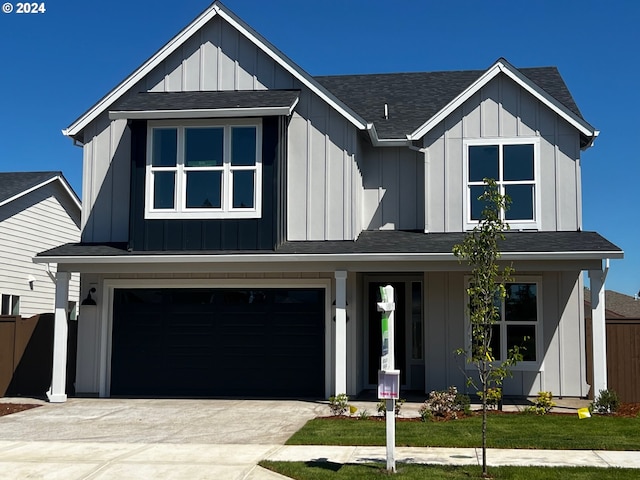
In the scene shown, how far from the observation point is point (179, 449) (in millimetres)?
10320

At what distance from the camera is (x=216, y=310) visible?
16500 mm

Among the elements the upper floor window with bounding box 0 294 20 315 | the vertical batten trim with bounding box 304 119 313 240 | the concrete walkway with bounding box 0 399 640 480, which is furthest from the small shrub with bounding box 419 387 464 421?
the upper floor window with bounding box 0 294 20 315

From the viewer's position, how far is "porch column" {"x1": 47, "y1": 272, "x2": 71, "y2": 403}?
15.5 meters

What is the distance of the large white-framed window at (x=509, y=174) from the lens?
1603 centimetres

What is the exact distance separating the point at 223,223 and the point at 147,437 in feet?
17.7

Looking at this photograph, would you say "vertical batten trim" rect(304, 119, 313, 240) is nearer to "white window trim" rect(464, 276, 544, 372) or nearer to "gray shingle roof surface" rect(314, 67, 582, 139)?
"gray shingle roof surface" rect(314, 67, 582, 139)

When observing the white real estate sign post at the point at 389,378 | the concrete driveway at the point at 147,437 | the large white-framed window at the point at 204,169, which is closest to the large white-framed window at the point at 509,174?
the large white-framed window at the point at 204,169

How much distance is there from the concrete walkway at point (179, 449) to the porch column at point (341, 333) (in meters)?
0.81

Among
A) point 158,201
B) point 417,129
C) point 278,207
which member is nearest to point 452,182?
point 417,129

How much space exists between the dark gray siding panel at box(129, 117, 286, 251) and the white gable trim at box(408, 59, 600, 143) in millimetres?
2946

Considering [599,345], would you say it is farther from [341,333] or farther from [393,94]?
[393,94]

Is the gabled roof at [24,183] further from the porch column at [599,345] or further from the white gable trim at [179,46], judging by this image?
the porch column at [599,345]

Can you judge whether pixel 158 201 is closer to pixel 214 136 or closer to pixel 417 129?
pixel 214 136

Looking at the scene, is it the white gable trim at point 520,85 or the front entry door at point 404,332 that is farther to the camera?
the front entry door at point 404,332
